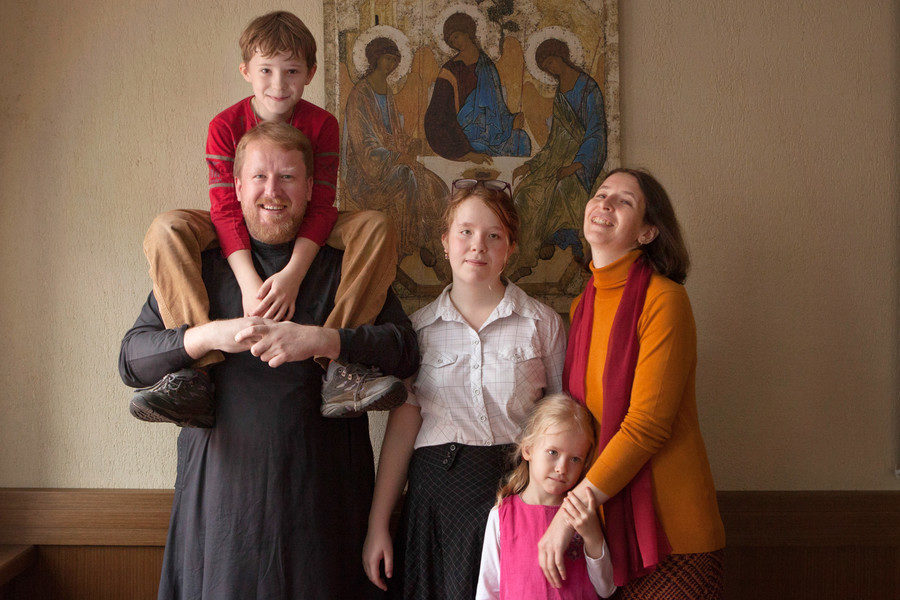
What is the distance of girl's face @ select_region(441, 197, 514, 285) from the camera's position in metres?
1.99

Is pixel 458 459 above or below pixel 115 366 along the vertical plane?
below

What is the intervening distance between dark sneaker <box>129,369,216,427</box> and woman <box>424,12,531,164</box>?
4.12 ft

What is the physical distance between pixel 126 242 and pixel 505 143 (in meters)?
1.49

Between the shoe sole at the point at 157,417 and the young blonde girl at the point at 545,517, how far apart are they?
0.82 m

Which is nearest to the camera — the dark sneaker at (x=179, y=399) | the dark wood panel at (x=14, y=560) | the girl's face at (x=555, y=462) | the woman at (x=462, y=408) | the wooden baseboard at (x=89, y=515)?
the dark sneaker at (x=179, y=399)

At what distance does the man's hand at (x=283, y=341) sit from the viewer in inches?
69.4

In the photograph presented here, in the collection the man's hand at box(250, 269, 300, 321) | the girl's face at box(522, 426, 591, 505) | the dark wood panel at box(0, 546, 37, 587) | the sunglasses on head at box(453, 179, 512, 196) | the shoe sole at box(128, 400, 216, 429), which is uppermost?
the sunglasses on head at box(453, 179, 512, 196)

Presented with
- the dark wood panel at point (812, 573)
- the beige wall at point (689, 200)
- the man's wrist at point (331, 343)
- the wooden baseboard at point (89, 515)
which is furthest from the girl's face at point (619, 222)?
the wooden baseboard at point (89, 515)

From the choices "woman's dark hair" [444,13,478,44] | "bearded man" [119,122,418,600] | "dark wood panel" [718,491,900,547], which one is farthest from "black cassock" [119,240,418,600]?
"dark wood panel" [718,491,900,547]

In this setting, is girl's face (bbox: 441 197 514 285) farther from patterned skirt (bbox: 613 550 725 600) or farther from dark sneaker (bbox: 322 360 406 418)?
patterned skirt (bbox: 613 550 725 600)

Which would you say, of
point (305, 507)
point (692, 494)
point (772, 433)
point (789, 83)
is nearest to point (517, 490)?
point (692, 494)

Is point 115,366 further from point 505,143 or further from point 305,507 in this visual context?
point 505,143

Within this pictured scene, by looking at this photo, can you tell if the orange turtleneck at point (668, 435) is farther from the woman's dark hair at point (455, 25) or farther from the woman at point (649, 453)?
the woman's dark hair at point (455, 25)

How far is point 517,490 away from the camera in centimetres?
186
